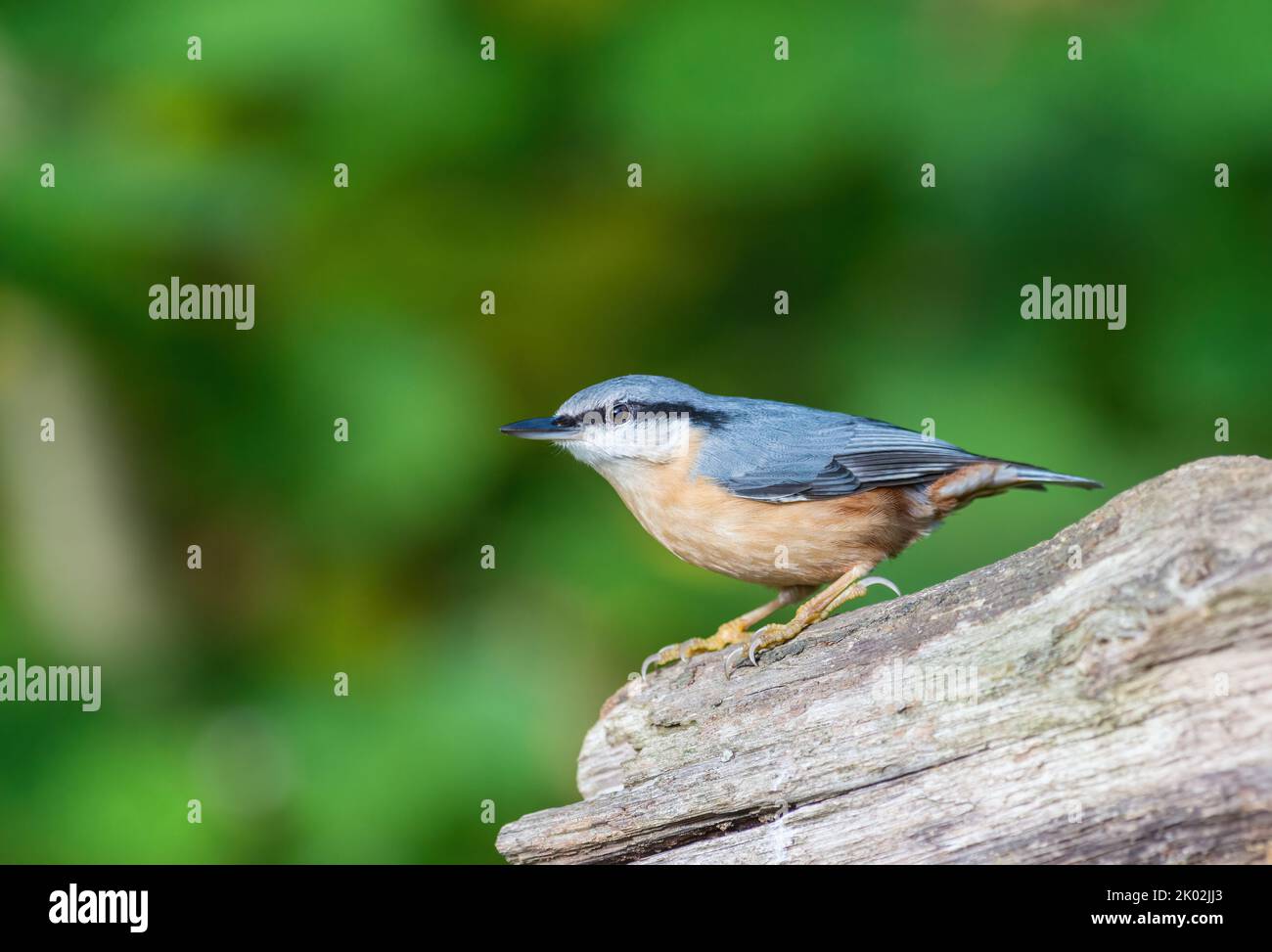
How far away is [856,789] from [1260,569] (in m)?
1.04

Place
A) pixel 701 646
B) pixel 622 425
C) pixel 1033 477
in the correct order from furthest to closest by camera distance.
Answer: pixel 701 646
pixel 622 425
pixel 1033 477

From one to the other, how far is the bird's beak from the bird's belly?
321 millimetres

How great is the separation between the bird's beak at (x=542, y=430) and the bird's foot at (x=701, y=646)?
838mm

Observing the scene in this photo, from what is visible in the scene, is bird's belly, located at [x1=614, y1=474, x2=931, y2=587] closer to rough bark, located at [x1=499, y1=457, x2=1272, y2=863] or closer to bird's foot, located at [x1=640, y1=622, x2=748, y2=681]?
bird's foot, located at [x1=640, y1=622, x2=748, y2=681]

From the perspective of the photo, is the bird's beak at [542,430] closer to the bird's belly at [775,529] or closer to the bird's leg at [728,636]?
the bird's belly at [775,529]

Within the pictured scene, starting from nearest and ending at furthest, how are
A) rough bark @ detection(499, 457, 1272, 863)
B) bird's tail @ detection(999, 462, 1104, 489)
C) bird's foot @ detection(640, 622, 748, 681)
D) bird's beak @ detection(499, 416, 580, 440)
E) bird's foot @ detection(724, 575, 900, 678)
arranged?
1. rough bark @ detection(499, 457, 1272, 863)
2. bird's foot @ detection(724, 575, 900, 678)
3. bird's tail @ detection(999, 462, 1104, 489)
4. bird's beak @ detection(499, 416, 580, 440)
5. bird's foot @ detection(640, 622, 748, 681)

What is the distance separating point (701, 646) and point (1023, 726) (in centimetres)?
168

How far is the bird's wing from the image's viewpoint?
4.06 m

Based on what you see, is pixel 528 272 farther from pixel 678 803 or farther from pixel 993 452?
pixel 678 803

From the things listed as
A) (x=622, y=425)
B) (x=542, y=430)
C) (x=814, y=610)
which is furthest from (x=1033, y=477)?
(x=542, y=430)

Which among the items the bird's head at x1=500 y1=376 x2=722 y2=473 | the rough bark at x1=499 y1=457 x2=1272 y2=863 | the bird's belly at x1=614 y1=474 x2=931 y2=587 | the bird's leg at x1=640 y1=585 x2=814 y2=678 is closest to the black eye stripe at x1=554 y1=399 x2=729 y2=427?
the bird's head at x1=500 y1=376 x2=722 y2=473

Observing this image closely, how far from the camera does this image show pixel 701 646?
431 centimetres

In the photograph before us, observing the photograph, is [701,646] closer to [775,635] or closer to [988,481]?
[775,635]

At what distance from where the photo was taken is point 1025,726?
2752 millimetres
